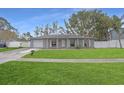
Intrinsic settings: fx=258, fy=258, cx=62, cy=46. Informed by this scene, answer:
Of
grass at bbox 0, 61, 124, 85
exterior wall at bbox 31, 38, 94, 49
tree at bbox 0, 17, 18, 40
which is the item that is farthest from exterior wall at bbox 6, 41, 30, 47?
grass at bbox 0, 61, 124, 85

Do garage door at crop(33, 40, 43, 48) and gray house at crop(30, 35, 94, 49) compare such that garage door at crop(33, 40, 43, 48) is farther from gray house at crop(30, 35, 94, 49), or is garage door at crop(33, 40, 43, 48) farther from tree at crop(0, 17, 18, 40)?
tree at crop(0, 17, 18, 40)

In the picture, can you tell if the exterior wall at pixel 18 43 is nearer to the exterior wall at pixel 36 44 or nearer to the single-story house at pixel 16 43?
the single-story house at pixel 16 43

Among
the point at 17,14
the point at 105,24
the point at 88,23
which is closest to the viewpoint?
the point at 17,14

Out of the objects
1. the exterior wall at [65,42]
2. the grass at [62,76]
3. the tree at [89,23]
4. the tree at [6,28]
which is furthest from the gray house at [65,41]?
the grass at [62,76]

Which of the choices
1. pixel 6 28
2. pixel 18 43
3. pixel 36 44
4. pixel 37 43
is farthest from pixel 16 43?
pixel 6 28

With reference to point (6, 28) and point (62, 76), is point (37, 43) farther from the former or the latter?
point (62, 76)
